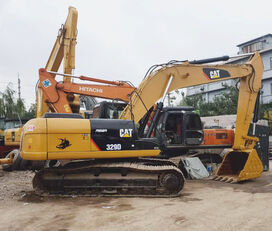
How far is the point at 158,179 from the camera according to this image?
263 inches

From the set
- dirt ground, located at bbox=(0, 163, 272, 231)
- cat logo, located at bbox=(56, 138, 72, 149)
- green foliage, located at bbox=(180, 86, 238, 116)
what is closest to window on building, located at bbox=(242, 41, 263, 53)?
green foliage, located at bbox=(180, 86, 238, 116)

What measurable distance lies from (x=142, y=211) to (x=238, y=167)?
5.39 meters

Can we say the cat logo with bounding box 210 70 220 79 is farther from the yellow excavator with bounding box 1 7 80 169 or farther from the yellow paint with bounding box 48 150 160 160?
the yellow excavator with bounding box 1 7 80 169

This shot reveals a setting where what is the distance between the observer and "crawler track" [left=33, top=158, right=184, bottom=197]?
6555mm

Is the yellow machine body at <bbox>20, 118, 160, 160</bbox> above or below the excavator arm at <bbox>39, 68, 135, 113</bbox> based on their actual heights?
below

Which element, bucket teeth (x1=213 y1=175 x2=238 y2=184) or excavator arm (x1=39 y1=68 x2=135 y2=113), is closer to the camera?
bucket teeth (x1=213 y1=175 x2=238 y2=184)

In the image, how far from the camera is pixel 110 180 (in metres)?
6.58

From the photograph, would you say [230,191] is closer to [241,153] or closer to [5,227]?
[241,153]

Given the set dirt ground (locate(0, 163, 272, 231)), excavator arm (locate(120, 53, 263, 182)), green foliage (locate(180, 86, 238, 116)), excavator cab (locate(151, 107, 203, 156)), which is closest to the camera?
dirt ground (locate(0, 163, 272, 231))

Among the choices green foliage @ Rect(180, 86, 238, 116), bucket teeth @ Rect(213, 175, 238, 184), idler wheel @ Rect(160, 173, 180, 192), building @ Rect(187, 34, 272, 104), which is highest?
building @ Rect(187, 34, 272, 104)

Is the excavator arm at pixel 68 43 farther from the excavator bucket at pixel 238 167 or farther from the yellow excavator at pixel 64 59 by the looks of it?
the excavator bucket at pixel 238 167

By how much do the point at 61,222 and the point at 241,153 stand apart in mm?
6580

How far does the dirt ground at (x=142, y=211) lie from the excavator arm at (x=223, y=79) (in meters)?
1.74

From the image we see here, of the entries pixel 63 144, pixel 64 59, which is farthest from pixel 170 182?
pixel 64 59
